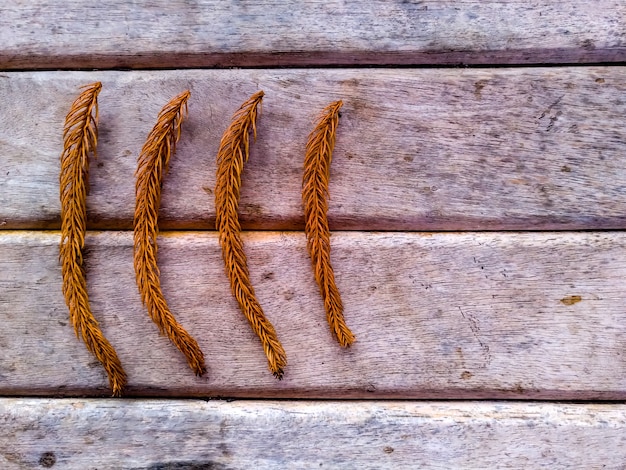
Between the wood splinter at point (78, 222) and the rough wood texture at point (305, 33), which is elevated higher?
the rough wood texture at point (305, 33)

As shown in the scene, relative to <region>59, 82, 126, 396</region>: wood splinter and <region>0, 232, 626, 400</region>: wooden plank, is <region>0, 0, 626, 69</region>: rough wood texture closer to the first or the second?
<region>59, 82, 126, 396</region>: wood splinter

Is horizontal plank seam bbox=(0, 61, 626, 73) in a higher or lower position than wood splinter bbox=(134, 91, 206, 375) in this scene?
higher

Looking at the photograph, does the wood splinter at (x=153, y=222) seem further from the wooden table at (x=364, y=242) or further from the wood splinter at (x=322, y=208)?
the wood splinter at (x=322, y=208)

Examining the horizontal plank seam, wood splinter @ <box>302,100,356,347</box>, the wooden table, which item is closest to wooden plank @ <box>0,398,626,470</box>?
the wooden table

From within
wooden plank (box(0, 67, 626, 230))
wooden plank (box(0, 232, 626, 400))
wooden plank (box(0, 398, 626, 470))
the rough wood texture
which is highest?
the rough wood texture

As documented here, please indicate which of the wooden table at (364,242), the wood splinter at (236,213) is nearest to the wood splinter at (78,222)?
the wooden table at (364,242)

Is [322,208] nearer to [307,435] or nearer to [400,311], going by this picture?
[400,311]

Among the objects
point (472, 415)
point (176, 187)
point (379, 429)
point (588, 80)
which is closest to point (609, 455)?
point (472, 415)
